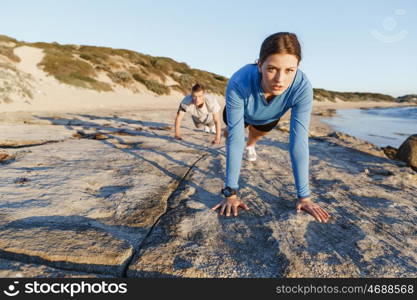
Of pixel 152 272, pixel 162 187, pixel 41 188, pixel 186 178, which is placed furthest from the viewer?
pixel 186 178

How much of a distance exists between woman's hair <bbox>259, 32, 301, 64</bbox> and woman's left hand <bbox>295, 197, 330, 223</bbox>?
3.22ft

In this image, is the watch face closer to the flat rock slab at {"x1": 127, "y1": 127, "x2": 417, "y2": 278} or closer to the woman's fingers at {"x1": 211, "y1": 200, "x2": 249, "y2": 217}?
the woman's fingers at {"x1": 211, "y1": 200, "x2": 249, "y2": 217}

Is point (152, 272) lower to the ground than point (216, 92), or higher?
lower

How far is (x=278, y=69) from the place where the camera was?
1.68 metres

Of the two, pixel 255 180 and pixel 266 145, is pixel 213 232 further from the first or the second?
pixel 266 145

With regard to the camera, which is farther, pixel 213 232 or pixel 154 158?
pixel 154 158

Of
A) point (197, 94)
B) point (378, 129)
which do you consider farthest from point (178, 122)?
point (378, 129)

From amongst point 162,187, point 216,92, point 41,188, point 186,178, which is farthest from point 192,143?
point 216,92

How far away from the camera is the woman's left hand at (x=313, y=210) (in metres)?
1.79

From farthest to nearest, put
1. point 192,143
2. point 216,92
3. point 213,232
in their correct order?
point 216,92, point 192,143, point 213,232

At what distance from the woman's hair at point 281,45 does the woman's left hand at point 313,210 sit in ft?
3.22

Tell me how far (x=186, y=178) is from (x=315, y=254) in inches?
54.8

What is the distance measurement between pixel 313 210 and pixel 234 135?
2.49 ft

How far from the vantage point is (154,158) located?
314 cm
